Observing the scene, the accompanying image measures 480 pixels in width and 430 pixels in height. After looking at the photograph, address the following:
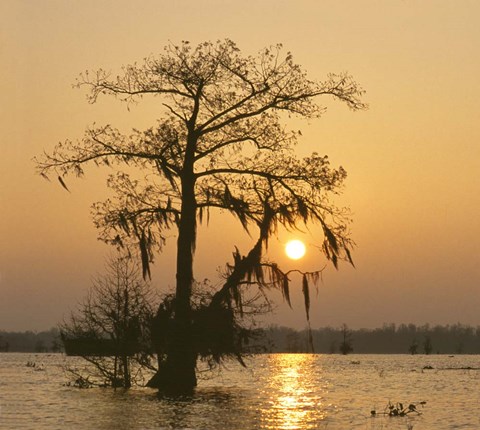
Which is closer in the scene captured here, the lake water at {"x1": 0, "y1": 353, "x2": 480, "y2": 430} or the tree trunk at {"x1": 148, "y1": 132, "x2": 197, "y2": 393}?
the lake water at {"x1": 0, "y1": 353, "x2": 480, "y2": 430}


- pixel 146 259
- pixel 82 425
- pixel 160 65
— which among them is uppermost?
pixel 160 65

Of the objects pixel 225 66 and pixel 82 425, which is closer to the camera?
pixel 82 425

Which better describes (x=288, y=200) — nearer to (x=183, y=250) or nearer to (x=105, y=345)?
(x=183, y=250)

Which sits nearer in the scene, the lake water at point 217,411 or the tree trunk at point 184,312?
the lake water at point 217,411

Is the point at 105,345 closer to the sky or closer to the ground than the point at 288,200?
closer to the ground

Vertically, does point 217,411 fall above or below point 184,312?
below

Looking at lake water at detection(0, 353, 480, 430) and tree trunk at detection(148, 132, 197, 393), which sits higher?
tree trunk at detection(148, 132, 197, 393)

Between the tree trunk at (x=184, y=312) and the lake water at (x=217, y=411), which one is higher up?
the tree trunk at (x=184, y=312)

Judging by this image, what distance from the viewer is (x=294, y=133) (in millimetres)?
35625

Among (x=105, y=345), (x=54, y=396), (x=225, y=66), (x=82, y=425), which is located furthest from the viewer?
(x=54, y=396)

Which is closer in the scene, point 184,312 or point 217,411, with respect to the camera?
point 217,411

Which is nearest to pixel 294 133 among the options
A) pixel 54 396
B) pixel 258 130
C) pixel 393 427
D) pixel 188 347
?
pixel 258 130

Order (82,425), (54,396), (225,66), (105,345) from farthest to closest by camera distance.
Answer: (54,396) → (105,345) → (225,66) → (82,425)

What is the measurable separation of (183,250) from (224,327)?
315cm
